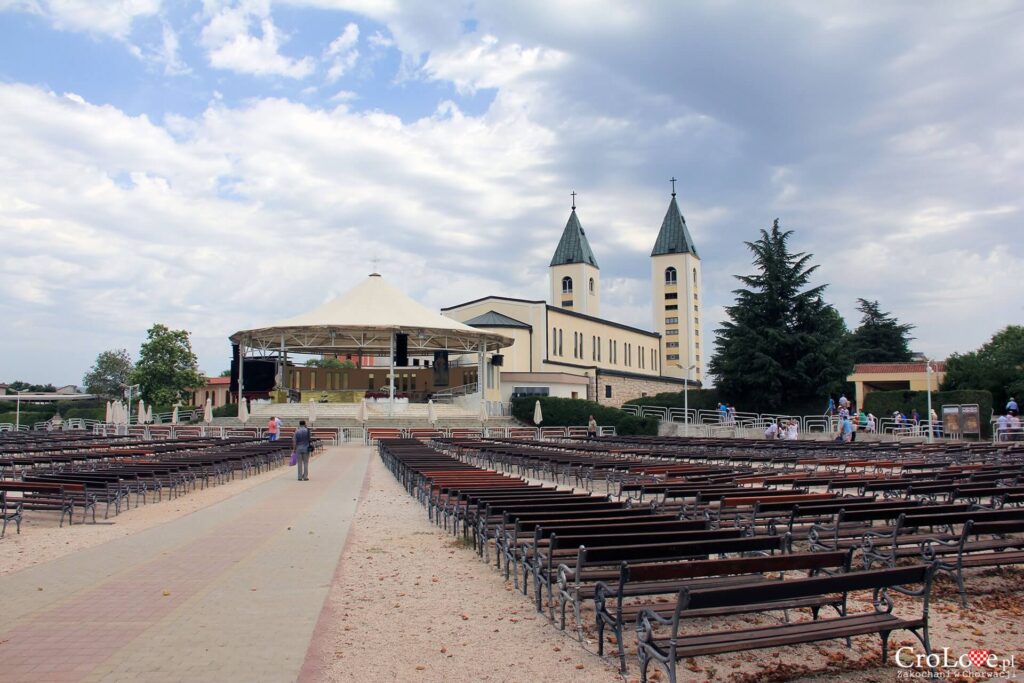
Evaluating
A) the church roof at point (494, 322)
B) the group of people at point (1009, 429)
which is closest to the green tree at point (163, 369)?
the church roof at point (494, 322)

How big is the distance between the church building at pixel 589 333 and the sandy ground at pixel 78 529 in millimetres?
38015

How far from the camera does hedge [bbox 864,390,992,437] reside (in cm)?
3516

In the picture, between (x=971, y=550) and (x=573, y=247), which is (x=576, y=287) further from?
(x=971, y=550)

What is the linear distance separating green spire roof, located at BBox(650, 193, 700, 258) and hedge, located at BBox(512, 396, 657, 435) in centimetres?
5005

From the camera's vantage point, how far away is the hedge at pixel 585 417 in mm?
45062

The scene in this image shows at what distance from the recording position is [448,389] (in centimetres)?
5728

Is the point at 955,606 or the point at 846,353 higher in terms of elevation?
the point at 846,353

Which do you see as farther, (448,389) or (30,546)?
(448,389)

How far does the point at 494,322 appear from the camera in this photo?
62812 millimetres

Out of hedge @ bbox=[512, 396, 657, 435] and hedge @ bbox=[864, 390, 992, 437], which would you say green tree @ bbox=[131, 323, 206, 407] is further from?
hedge @ bbox=[864, 390, 992, 437]

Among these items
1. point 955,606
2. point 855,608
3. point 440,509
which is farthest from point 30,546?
point 955,606

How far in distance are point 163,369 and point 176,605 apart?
57.1 metres

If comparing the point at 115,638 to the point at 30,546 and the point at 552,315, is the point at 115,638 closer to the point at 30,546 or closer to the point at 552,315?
the point at 30,546

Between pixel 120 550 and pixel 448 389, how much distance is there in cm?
4818
